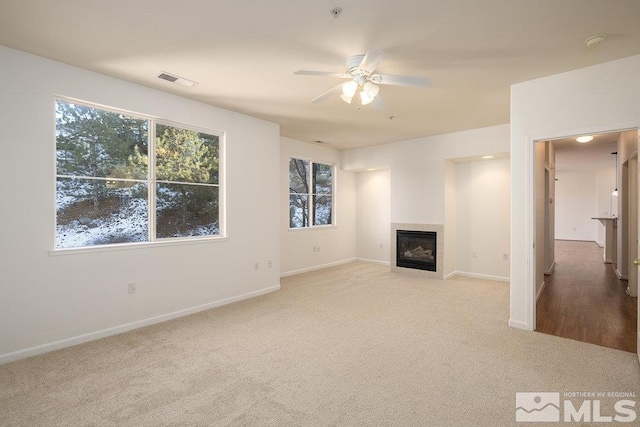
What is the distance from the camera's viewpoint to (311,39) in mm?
2557

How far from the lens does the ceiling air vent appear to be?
10.9 feet

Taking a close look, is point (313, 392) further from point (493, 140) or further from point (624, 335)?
point (493, 140)

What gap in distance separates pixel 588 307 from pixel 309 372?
4.03 m

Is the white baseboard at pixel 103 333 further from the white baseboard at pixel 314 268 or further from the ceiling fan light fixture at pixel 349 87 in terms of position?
the ceiling fan light fixture at pixel 349 87

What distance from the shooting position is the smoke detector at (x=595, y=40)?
8.18 feet

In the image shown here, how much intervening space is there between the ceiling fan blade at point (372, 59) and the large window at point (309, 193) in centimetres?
403

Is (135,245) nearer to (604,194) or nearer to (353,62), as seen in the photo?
(353,62)

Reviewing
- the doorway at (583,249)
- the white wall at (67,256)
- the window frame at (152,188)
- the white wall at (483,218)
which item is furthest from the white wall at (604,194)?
the white wall at (67,256)

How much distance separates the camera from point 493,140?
5270 mm

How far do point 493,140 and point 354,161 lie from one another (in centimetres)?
296

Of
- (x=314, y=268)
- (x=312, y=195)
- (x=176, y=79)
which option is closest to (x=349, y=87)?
(x=176, y=79)

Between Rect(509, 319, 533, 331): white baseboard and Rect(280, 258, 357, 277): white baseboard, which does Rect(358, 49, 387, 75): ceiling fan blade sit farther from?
Rect(280, 258, 357, 277): white baseboard

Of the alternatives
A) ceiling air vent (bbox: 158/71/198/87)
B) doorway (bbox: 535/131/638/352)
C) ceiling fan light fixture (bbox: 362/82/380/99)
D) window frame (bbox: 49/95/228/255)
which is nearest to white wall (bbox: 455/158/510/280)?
doorway (bbox: 535/131/638/352)

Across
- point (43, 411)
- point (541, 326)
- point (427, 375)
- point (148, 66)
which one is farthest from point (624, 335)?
point (148, 66)
